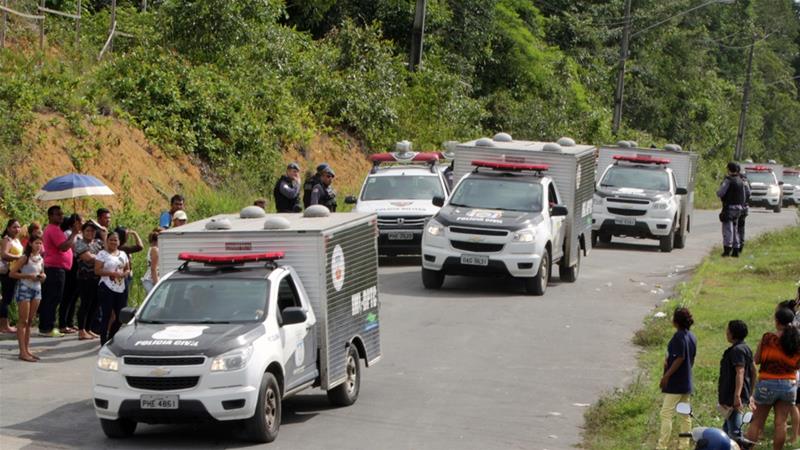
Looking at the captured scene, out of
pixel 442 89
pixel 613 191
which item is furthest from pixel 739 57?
pixel 613 191

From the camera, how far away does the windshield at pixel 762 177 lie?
57875mm

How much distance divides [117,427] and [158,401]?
76 centimetres

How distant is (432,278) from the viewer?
23.8 metres

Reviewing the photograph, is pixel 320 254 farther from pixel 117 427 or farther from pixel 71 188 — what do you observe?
pixel 71 188

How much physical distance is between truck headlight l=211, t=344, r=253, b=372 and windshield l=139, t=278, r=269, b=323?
71 cm

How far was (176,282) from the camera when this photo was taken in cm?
1336

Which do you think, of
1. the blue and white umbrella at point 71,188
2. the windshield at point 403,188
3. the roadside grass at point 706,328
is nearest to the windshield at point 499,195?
the roadside grass at point 706,328

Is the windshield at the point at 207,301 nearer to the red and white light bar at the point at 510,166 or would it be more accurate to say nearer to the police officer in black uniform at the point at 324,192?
the police officer in black uniform at the point at 324,192

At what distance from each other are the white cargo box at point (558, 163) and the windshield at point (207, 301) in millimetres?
12777

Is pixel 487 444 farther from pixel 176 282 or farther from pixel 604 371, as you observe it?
pixel 604 371

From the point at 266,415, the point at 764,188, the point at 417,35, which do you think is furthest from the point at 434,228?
the point at 764,188

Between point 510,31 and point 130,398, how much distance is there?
42576 mm

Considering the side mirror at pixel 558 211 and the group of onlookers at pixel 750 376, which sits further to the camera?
the side mirror at pixel 558 211

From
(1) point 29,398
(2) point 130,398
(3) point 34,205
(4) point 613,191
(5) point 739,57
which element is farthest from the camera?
(5) point 739,57
